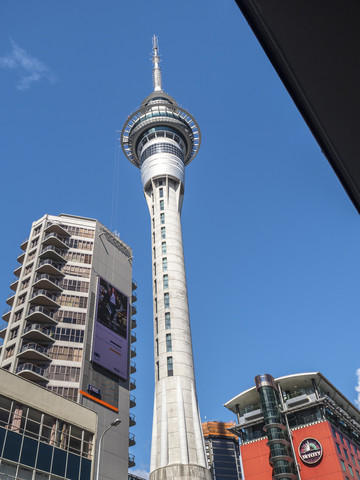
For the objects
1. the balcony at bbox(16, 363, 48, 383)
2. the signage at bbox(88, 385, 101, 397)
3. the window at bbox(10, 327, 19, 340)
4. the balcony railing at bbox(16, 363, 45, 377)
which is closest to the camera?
the balcony at bbox(16, 363, 48, 383)

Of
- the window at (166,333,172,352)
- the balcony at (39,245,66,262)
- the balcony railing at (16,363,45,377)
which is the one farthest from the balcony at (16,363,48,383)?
the window at (166,333,172,352)

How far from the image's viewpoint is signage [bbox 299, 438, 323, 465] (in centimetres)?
8837

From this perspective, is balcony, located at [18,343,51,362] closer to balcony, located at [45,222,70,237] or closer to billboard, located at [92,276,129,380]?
billboard, located at [92,276,129,380]

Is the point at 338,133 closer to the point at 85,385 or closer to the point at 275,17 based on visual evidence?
the point at 275,17

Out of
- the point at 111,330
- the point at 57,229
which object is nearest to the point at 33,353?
the point at 111,330

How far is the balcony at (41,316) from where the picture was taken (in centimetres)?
7681

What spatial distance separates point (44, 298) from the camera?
260 feet

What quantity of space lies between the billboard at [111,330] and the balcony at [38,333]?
24.5ft

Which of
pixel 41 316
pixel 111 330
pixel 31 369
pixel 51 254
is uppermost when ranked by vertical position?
pixel 51 254

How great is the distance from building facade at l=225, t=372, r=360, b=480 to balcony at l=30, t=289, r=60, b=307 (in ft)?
162

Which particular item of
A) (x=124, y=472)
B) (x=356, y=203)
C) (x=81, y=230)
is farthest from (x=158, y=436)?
(x=356, y=203)

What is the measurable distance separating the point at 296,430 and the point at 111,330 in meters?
44.2

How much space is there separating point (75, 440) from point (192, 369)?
5053 cm

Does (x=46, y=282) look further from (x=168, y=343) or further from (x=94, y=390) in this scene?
(x=168, y=343)
